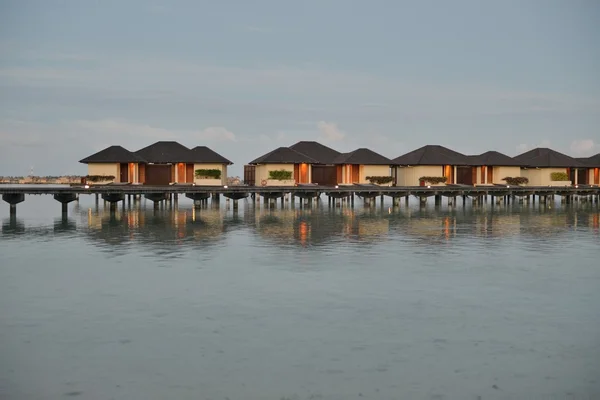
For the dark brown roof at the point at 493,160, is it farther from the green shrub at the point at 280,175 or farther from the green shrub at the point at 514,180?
the green shrub at the point at 280,175

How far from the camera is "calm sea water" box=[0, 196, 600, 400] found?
40.2ft

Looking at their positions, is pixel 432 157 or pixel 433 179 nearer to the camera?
pixel 433 179

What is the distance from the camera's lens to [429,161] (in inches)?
2616

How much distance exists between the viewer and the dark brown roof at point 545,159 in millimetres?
71875

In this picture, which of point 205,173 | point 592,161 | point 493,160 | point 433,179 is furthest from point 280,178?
point 592,161

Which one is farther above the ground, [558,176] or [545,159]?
[545,159]

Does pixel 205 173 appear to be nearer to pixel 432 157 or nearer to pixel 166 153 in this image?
pixel 166 153

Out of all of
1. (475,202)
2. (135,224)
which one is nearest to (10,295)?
(135,224)

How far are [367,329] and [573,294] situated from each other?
834 cm

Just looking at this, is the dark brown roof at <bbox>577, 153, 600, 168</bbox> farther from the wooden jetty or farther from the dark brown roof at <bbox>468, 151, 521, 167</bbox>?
the dark brown roof at <bbox>468, 151, 521, 167</bbox>

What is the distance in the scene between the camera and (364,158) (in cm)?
6397

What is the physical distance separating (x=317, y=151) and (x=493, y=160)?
62.6 feet

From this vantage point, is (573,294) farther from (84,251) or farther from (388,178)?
(388,178)

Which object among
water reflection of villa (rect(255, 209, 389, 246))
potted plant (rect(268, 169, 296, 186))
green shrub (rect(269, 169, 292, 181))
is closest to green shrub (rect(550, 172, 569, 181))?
water reflection of villa (rect(255, 209, 389, 246))
